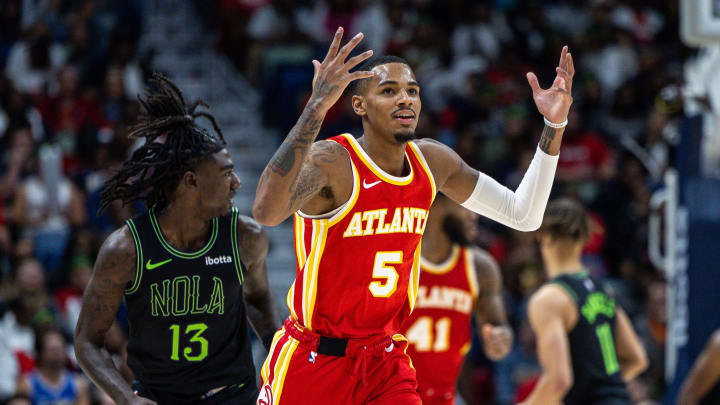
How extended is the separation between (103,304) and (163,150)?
0.80 meters

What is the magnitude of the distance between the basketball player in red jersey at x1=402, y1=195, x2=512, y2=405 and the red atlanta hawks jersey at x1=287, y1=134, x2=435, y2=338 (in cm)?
164

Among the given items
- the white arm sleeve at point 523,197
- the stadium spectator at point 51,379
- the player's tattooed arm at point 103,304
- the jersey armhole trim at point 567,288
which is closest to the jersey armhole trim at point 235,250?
the player's tattooed arm at point 103,304

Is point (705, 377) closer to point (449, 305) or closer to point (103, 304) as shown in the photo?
point (449, 305)

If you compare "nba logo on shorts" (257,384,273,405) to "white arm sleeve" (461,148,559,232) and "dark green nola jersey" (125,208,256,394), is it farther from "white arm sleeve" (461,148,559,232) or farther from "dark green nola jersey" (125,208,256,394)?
"white arm sleeve" (461,148,559,232)

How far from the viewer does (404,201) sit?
429 cm

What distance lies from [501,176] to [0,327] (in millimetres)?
5532

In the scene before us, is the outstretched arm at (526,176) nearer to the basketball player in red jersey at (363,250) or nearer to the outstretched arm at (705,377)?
the basketball player in red jersey at (363,250)

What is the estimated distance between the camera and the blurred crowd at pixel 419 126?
9289 mm

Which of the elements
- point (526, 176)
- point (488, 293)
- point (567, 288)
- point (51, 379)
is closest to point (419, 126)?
point (51, 379)

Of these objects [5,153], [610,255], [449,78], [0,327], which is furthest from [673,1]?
[0,327]

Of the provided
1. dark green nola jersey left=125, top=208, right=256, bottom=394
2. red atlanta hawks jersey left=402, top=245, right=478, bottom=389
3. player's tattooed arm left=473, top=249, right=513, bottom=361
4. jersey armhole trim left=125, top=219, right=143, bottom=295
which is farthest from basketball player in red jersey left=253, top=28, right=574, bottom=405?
player's tattooed arm left=473, top=249, right=513, bottom=361

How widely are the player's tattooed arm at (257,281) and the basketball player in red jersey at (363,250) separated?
45cm

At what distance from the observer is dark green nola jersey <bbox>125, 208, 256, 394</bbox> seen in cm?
454

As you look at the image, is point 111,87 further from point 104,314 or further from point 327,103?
point 327,103
